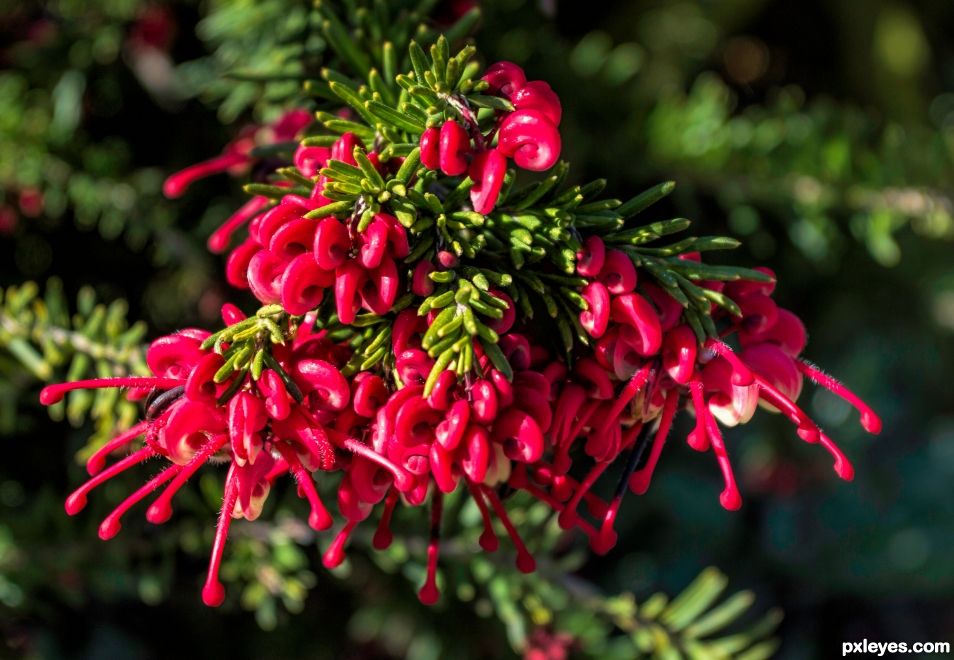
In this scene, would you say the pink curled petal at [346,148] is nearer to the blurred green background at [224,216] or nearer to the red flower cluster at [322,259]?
the red flower cluster at [322,259]

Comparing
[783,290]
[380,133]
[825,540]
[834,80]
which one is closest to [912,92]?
[834,80]

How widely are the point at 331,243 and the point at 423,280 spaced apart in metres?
0.05

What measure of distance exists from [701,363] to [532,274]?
3.7 inches

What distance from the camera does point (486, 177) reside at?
390mm

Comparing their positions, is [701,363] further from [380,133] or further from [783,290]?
[783,290]

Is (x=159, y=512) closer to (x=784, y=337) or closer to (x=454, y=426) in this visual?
(x=454, y=426)

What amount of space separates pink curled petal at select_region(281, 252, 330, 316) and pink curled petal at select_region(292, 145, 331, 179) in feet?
0.24

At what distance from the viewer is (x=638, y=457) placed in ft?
1.54

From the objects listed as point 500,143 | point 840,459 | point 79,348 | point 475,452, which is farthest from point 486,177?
point 79,348

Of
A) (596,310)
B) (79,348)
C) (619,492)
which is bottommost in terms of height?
(79,348)

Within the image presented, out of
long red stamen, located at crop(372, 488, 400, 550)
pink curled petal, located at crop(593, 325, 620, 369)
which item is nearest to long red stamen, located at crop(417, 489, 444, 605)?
long red stamen, located at crop(372, 488, 400, 550)

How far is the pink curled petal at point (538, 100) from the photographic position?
15.5 inches

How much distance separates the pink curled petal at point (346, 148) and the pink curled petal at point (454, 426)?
0.12m

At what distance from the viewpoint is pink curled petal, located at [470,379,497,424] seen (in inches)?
15.4
